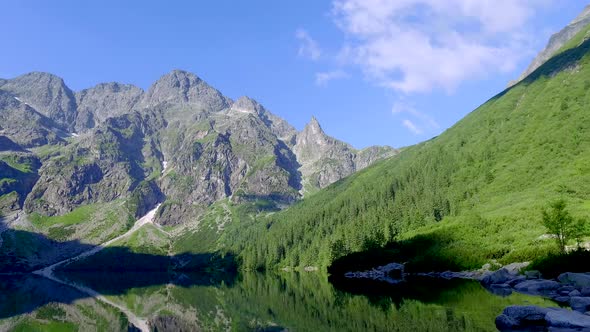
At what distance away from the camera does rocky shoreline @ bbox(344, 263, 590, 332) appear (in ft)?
Result: 102

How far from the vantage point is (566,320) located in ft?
99.5

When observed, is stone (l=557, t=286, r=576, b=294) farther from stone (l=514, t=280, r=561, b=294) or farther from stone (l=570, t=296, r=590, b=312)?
stone (l=570, t=296, r=590, b=312)

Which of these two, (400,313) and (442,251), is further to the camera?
(442,251)

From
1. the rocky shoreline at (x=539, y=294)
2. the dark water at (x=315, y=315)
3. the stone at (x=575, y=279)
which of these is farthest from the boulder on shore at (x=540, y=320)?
the stone at (x=575, y=279)

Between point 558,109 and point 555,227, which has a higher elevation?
point 558,109

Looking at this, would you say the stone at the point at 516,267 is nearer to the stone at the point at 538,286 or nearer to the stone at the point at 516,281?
the stone at the point at 516,281

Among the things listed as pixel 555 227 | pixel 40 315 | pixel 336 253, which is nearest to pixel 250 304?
pixel 40 315

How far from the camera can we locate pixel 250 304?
7269cm

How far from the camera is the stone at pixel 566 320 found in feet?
96.7

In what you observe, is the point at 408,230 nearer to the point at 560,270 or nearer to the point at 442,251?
the point at 442,251

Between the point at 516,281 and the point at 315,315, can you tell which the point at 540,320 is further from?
the point at 516,281

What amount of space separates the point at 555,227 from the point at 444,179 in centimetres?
12283

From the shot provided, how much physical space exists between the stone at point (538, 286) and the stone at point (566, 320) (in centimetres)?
2264

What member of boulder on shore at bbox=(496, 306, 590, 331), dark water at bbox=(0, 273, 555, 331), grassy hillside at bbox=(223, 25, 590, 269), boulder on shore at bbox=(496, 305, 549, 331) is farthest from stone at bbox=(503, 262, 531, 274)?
boulder on shore at bbox=(496, 306, 590, 331)
